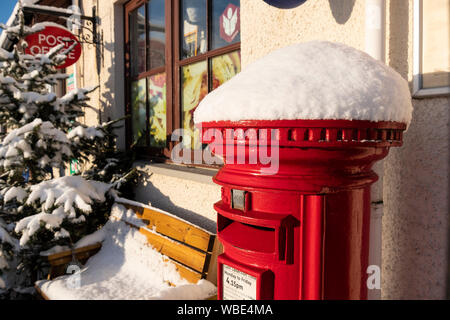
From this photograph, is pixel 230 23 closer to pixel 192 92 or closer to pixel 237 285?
pixel 192 92

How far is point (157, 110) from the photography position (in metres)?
4.16

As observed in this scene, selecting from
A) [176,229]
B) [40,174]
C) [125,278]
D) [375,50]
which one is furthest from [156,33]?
[375,50]

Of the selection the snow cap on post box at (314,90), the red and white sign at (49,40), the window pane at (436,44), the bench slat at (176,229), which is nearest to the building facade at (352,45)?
the window pane at (436,44)

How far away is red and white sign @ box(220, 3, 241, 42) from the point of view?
115 inches

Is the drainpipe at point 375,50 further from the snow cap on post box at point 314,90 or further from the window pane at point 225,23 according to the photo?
the window pane at point 225,23

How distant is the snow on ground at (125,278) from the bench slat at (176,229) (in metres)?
0.17

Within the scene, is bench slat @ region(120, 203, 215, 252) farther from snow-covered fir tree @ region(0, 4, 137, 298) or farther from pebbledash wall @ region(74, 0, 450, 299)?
pebbledash wall @ region(74, 0, 450, 299)

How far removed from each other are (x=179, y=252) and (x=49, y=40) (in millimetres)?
3913

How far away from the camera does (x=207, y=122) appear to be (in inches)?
45.7

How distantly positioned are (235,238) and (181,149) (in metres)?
2.49

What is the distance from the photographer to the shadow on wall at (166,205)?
2.92 m
